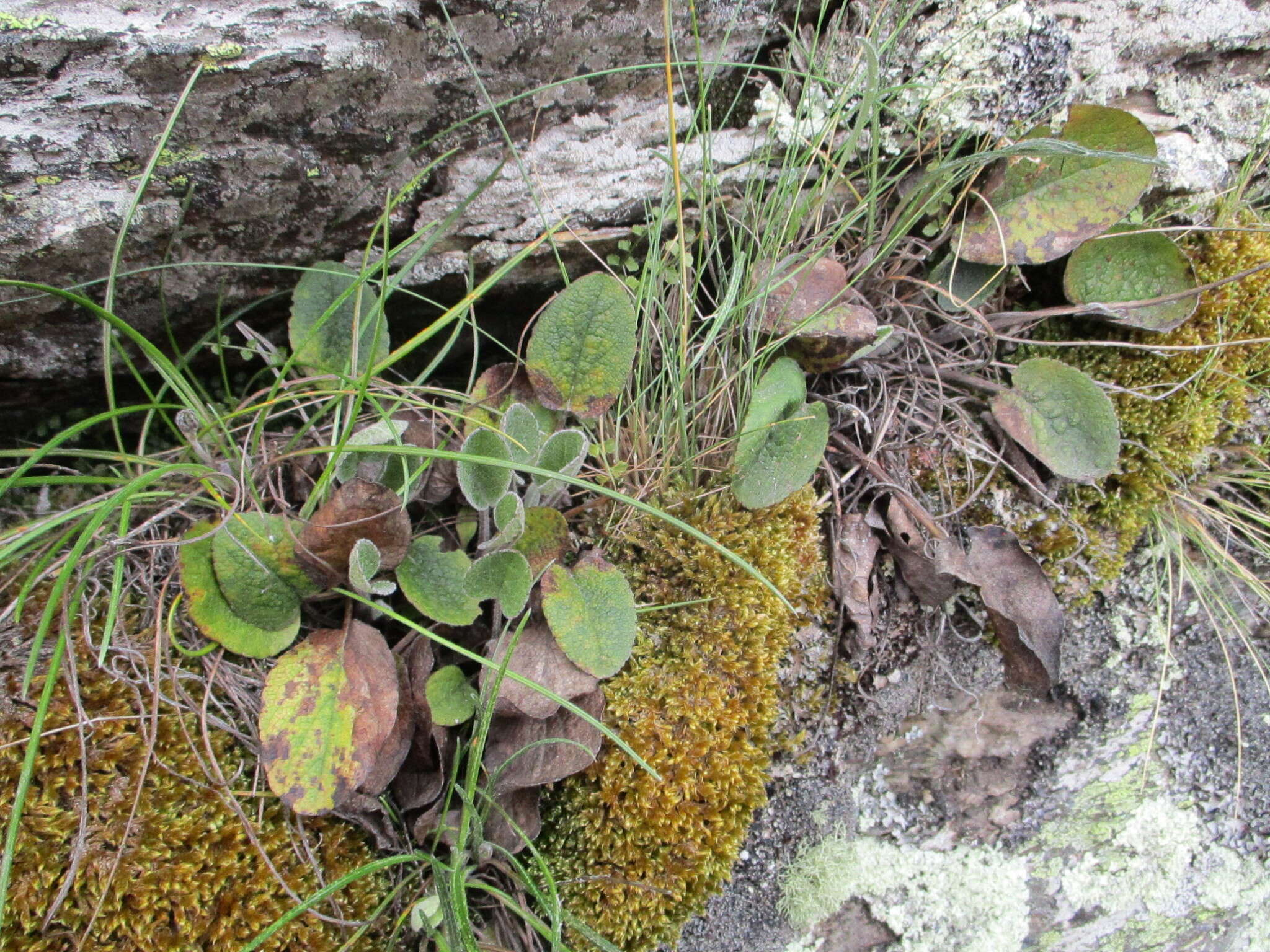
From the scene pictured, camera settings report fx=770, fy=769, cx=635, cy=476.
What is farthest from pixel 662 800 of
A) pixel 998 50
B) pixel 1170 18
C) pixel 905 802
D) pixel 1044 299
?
pixel 1170 18

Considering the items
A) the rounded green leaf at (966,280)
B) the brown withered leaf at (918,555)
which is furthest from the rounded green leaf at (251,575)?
the rounded green leaf at (966,280)

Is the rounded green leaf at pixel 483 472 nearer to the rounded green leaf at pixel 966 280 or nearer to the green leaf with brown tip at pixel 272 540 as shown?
the green leaf with brown tip at pixel 272 540

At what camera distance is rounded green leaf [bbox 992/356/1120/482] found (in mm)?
1404

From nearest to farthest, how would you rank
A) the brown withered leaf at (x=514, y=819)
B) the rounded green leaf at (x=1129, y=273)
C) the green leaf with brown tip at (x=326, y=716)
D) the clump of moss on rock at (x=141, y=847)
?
1. the clump of moss on rock at (x=141, y=847)
2. the green leaf with brown tip at (x=326, y=716)
3. the brown withered leaf at (x=514, y=819)
4. the rounded green leaf at (x=1129, y=273)

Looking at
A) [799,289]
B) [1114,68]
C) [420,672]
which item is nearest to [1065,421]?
[799,289]

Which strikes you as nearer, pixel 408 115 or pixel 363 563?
pixel 363 563

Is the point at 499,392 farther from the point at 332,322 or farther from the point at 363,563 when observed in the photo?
the point at 363,563

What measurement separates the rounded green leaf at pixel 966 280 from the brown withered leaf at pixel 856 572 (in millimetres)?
489

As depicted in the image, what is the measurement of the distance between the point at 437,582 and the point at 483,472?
7.6 inches

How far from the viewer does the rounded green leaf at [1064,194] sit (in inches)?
56.4

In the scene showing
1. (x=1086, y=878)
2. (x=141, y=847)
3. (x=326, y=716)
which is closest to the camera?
(x=141, y=847)

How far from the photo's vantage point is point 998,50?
1414 mm

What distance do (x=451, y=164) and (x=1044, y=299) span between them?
1227mm

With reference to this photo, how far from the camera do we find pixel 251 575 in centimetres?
119
